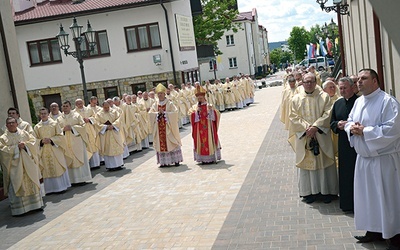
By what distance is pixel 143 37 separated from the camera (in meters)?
28.3

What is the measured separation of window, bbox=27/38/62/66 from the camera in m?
29.1

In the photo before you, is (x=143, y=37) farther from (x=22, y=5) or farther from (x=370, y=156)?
(x=370, y=156)

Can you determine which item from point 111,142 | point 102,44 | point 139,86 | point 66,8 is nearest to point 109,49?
point 102,44

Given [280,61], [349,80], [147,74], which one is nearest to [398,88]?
[349,80]

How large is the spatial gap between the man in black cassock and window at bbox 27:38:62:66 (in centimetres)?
2524

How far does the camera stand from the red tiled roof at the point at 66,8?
1093 inches

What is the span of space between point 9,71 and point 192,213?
26.9 feet

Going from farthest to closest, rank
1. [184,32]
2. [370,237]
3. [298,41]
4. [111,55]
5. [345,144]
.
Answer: [298,41], [184,32], [111,55], [345,144], [370,237]

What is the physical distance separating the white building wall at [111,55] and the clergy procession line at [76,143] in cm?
1274

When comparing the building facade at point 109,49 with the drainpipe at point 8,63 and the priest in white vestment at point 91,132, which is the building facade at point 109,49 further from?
the drainpipe at point 8,63

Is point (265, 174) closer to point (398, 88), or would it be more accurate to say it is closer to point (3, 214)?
point (398, 88)

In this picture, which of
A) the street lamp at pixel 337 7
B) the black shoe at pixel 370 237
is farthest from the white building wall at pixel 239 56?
the black shoe at pixel 370 237

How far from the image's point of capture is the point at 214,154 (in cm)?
1248

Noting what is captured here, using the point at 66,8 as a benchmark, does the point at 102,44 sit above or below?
below
